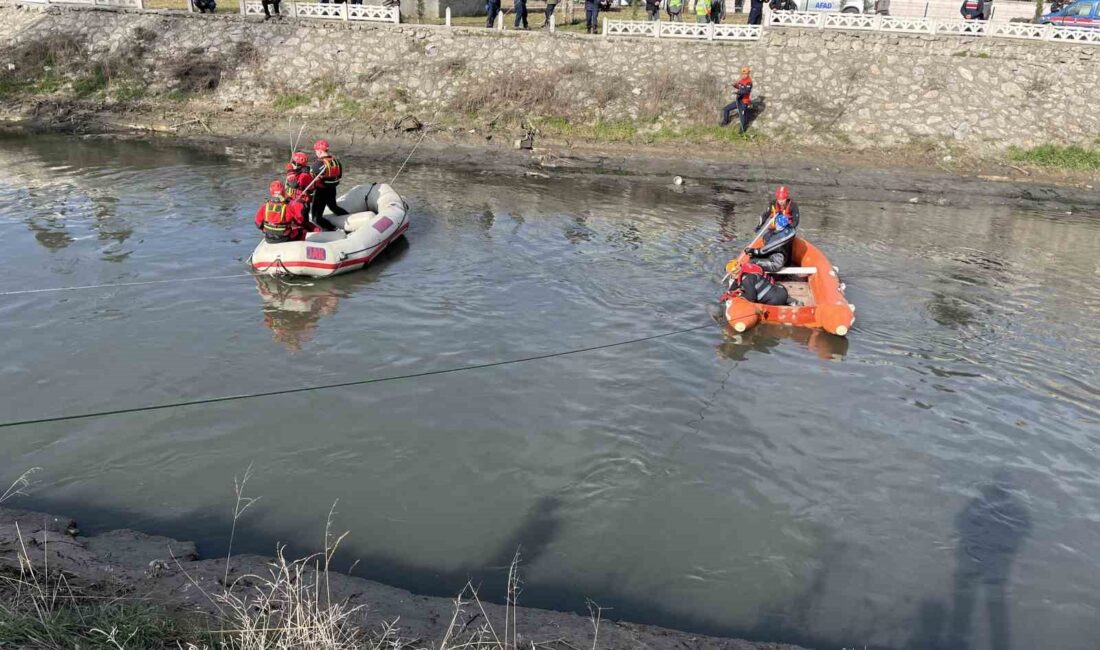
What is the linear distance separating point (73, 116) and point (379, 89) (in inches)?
339

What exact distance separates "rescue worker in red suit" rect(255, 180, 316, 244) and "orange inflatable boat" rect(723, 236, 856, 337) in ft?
21.5

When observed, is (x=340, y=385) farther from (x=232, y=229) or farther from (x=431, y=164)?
(x=431, y=164)

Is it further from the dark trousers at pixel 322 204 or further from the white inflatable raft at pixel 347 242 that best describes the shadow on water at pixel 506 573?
the dark trousers at pixel 322 204

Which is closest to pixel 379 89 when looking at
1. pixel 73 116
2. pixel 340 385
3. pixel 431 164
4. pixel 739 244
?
pixel 431 164

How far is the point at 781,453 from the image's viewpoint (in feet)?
26.5

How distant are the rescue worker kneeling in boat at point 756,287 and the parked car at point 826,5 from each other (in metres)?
16.3

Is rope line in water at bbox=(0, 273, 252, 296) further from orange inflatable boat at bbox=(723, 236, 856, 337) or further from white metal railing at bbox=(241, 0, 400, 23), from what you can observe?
white metal railing at bbox=(241, 0, 400, 23)

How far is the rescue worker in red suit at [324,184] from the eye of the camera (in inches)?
507

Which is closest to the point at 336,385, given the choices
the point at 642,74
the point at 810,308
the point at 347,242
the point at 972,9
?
the point at 347,242

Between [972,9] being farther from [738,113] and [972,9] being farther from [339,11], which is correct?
[339,11]

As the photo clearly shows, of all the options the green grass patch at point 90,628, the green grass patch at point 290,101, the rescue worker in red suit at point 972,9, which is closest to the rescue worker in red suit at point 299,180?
the green grass patch at point 90,628

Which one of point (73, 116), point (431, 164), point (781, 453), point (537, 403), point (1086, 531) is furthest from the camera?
point (73, 116)

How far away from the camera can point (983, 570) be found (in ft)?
21.3

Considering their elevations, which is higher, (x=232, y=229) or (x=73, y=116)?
(x=73, y=116)
